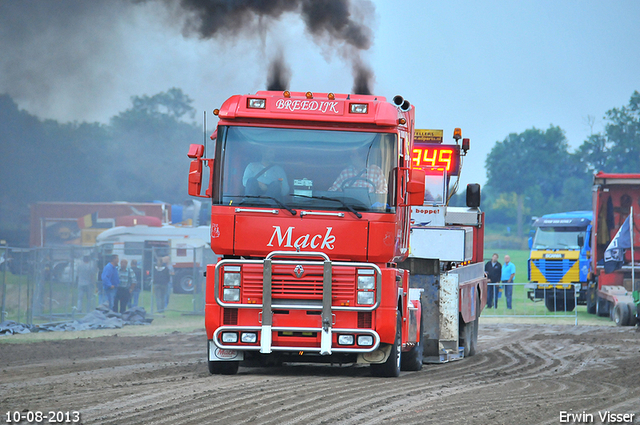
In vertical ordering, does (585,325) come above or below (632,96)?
below

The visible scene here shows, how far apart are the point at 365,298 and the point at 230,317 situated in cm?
167

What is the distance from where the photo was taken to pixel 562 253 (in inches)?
1227

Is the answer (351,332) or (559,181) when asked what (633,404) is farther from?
(559,181)

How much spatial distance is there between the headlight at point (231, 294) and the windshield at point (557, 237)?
22.9 meters

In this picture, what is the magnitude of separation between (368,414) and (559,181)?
10743 cm

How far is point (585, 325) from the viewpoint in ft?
80.2

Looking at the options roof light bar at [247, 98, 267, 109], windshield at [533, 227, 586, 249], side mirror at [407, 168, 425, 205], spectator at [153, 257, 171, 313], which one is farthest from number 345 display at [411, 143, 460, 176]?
windshield at [533, 227, 586, 249]

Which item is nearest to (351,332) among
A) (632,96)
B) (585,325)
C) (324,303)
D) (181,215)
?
(324,303)

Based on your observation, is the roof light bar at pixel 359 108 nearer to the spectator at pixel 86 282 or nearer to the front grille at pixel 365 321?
the front grille at pixel 365 321

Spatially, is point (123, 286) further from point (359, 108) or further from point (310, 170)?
point (359, 108)

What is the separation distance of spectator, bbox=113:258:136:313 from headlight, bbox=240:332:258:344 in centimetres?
1322

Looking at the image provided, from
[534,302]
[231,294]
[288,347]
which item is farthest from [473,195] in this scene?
[534,302]

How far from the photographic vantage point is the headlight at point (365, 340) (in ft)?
35.0

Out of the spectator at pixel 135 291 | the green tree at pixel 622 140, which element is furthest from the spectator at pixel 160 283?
the green tree at pixel 622 140
